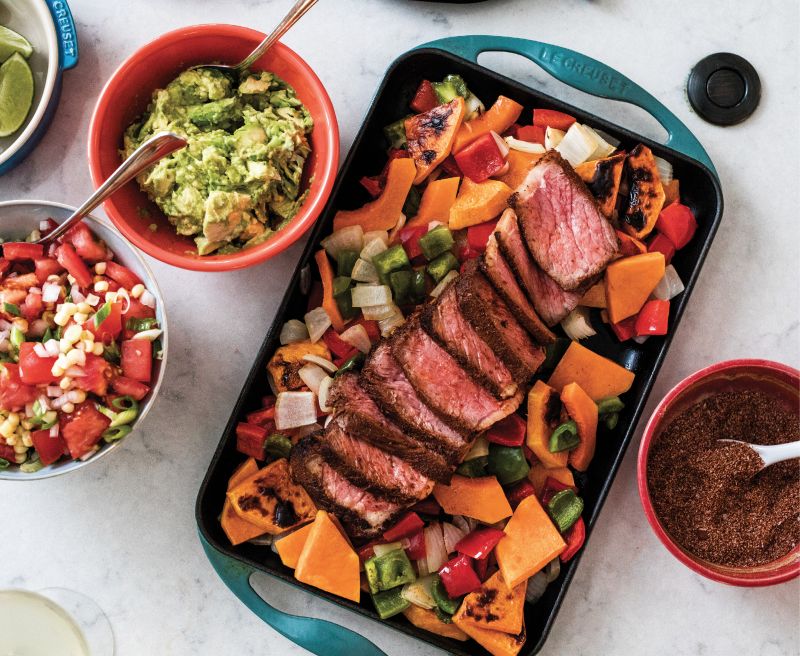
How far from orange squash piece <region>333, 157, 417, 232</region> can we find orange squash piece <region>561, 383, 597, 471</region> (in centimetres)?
93

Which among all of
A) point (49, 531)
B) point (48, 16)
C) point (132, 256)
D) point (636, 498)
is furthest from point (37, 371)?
point (636, 498)

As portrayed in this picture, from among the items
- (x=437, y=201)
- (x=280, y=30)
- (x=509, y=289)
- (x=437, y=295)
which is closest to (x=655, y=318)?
(x=509, y=289)

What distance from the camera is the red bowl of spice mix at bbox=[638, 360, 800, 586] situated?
119 inches

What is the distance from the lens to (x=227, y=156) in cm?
270

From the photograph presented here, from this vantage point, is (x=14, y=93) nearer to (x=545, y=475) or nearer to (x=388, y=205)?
(x=388, y=205)

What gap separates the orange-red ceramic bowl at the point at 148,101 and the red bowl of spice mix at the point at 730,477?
1520mm

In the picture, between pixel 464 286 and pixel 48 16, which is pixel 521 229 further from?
pixel 48 16

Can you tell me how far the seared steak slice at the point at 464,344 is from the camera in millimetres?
2910

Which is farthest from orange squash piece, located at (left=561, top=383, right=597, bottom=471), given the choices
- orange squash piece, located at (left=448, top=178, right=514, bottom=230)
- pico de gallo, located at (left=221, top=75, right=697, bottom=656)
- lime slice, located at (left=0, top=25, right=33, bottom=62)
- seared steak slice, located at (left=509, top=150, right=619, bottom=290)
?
lime slice, located at (left=0, top=25, right=33, bottom=62)

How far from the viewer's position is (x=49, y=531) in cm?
326

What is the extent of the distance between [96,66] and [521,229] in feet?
6.07

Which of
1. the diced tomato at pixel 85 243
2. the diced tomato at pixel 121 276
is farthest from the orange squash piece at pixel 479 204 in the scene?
the diced tomato at pixel 85 243

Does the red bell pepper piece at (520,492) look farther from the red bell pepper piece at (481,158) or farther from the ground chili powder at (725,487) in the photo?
the red bell pepper piece at (481,158)

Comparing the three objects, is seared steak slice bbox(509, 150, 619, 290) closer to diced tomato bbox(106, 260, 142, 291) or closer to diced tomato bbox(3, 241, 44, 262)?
diced tomato bbox(106, 260, 142, 291)
